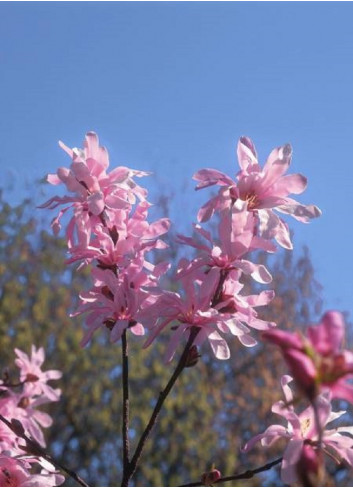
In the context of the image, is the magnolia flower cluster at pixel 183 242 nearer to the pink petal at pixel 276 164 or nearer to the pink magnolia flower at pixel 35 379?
the pink petal at pixel 276 164

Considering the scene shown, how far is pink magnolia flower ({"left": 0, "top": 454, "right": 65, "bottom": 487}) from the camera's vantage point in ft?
4.76

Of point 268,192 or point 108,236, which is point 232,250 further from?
point 108,236

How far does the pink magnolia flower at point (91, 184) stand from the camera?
155cm

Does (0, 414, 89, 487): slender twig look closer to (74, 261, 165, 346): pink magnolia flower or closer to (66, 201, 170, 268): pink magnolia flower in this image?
(74, 261, 165, 346): pink magnolia flower

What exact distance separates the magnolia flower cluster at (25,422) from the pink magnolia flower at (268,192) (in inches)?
21.9

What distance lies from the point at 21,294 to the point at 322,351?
Answer: 7.77 metres

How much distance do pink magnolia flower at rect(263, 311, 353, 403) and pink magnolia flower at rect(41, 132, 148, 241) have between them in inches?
35.1

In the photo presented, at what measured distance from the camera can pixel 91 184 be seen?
5.12 feet

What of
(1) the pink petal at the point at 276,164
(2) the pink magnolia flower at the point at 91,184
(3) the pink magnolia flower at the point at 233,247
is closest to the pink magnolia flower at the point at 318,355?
(3) the pink magnolia flower at the point at 233,247

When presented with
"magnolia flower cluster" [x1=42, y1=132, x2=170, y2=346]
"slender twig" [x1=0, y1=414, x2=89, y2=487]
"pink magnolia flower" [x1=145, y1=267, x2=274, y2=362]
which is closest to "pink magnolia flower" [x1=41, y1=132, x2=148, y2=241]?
"magnolia flower cluster" [x1=42, y1=132, x2=170, y2=346]

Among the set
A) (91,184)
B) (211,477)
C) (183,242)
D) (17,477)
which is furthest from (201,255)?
(17,477)

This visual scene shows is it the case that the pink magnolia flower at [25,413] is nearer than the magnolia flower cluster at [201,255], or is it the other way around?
the magnolia flower cluster at [201,255]

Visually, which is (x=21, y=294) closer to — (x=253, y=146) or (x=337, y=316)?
(x=253, y=146)

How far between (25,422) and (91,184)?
2.75 ft
